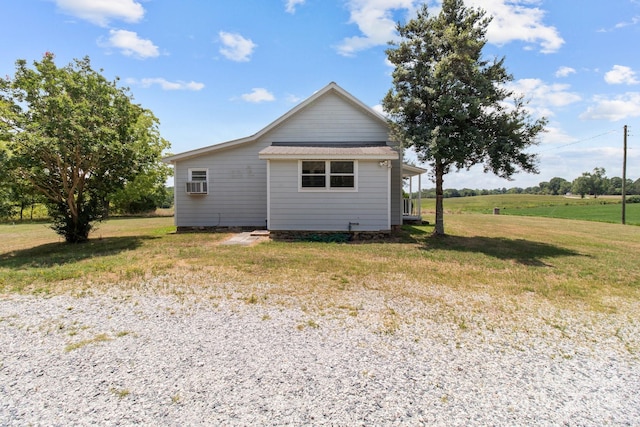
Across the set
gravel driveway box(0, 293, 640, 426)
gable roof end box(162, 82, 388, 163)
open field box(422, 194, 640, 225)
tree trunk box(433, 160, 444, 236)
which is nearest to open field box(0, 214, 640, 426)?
gravel driveway box(0, 293, 640, 426)

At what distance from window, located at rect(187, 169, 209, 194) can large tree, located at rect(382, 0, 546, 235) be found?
7862mm

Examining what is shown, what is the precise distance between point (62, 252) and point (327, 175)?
27.3 feet

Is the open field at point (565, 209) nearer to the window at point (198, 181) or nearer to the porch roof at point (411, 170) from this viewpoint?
the porch roof at point (411, 170)

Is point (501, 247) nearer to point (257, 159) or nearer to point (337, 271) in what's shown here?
point (337, 271)

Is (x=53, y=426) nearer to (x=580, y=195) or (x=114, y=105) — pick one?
(x=114, y=105)

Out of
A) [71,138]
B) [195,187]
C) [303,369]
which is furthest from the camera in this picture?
[195,187]

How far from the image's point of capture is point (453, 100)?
10.3 metres

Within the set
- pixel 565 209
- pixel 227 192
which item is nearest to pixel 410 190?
pixel 227 192

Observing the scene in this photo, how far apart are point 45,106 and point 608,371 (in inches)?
526

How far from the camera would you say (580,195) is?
6125 centimetres

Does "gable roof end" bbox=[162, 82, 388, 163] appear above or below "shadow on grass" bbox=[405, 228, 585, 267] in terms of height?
above

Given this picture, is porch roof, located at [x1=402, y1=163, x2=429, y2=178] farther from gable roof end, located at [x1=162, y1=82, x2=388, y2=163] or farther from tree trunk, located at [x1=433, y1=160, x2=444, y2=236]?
tree trunk, located at [x1=433, y1=160, x2=444, y2=236]

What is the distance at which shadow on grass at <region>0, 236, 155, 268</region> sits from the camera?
314 inches

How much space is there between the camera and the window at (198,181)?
13586 millimetres
